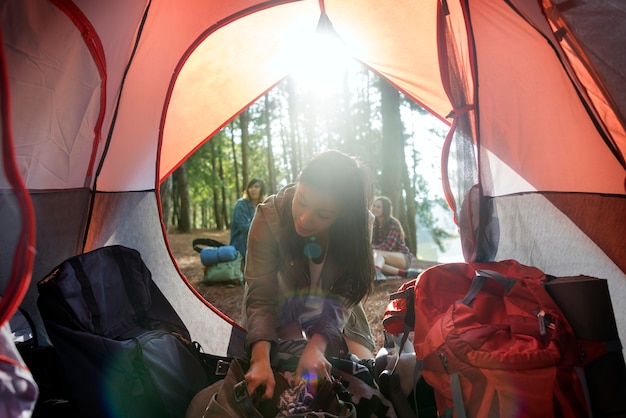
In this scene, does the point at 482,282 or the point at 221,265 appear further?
the point at 221,265

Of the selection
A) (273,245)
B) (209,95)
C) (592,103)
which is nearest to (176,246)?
(209,95)

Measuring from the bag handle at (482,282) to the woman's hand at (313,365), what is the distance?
0.54 metres

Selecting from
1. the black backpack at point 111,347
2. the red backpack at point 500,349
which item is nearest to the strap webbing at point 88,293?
the black backpack at point 111,347

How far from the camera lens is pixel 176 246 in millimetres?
9062

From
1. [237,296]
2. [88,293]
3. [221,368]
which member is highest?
[88,293]

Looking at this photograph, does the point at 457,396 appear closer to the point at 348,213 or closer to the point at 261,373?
the point at 261,373

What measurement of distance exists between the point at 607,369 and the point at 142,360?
157cm

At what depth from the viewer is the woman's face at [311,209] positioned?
177 centimetres

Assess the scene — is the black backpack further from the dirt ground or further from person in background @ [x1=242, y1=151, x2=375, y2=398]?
the dirt ground

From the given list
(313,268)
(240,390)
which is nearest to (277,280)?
(313,268)

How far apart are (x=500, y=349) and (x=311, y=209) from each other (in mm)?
817

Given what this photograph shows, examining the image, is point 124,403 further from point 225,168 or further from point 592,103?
point 225,168

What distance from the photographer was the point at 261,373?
5.28 feet

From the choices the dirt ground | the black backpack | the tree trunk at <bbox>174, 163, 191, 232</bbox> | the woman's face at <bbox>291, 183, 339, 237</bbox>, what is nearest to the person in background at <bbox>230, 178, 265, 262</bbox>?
the dirt ground
